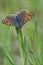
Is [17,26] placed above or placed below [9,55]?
above

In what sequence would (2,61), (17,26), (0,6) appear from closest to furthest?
(17,26)
(2,61)
(0,6)

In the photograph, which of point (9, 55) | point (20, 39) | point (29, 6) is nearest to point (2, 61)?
point (9, 55)

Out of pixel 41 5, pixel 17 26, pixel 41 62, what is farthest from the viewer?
pixel 41 5

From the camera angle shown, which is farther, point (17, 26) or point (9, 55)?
point (9, 55)

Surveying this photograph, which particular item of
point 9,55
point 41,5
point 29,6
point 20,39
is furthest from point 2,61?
point 29,6

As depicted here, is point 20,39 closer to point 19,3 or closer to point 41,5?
point 41,5

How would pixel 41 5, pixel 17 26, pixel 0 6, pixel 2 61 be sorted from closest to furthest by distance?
pixel 17 26 → pixel 2 61 → pixel 41 5 → pixel 0 6

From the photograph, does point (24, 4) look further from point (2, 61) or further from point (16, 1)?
point (2, 61)

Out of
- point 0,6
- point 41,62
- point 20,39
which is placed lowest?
point 0,6

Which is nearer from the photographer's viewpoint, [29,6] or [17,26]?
[17,26]
